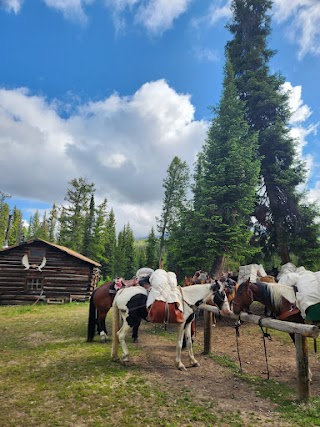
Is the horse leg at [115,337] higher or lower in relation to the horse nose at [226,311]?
lower

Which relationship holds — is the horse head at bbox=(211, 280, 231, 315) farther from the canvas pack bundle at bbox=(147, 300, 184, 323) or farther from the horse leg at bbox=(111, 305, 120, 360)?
the horse leg at bbox=(111, 305, 120, 360)

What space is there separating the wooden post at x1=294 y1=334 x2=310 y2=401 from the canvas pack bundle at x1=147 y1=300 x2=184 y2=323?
2.61 metres

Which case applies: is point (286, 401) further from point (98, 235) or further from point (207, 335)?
point (98, 235)

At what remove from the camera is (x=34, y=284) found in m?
20.7

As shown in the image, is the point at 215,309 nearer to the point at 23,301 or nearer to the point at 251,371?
the point at 251,371

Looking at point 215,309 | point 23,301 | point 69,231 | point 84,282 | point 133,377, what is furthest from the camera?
point 69,231

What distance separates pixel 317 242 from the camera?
15.2m

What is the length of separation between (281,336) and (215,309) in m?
5.28

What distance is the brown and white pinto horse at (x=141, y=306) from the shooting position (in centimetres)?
675

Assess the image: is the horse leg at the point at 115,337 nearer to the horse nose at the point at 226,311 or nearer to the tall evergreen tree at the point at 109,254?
the horse nose at the point at 226,311

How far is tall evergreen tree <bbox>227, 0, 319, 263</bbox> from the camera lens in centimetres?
1655

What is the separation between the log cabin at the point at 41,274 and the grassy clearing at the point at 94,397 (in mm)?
13651

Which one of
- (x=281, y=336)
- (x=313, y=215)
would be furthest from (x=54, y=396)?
(x=313, y=215)

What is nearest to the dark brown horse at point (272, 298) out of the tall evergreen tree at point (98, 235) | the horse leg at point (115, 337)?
the horse leg at point (115, 337)
